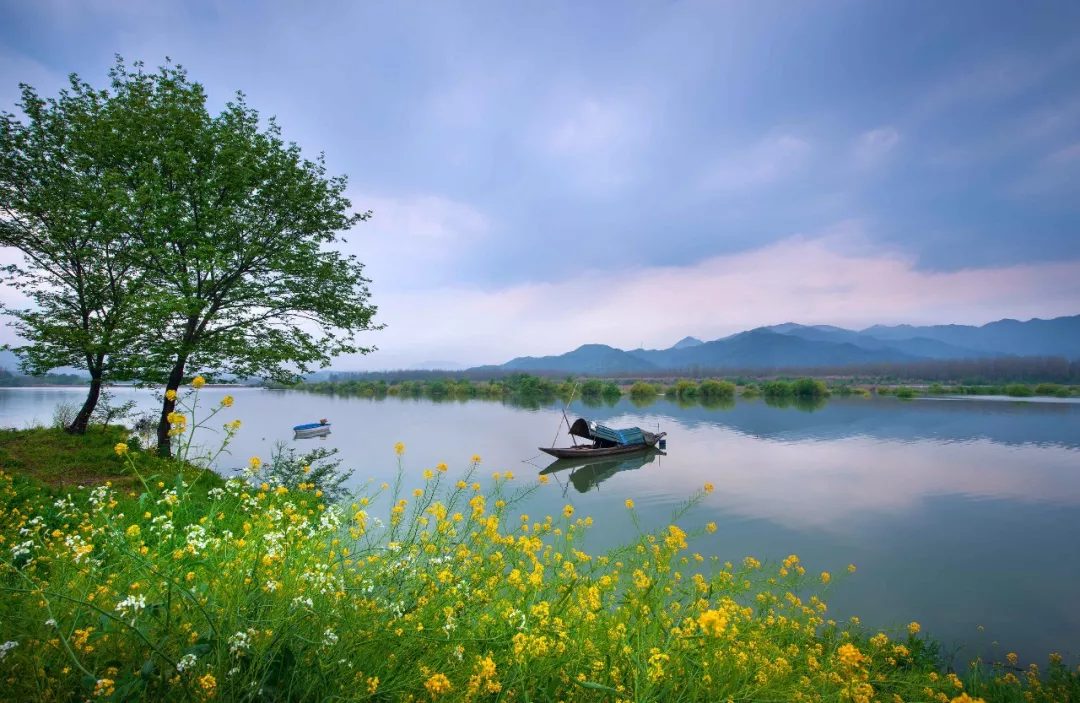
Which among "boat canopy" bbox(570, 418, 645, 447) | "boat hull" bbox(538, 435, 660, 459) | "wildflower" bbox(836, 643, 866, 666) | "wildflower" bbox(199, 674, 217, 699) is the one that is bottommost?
"boat hull" bbox(538, 435, 660, 459)

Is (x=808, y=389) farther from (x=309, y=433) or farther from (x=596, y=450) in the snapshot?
(x=309, y=433)

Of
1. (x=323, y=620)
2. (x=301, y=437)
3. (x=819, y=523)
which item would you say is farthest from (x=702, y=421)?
(x=323, y=620)

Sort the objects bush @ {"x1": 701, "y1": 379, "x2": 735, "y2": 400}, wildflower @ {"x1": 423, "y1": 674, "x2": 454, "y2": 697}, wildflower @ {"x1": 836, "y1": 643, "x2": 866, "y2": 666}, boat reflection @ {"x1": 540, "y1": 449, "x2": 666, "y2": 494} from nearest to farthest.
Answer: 1. wildflower @ {"x1": 423, "y1": 674, "x2": 454, "y2": 697}
2. wildflower @ {"x1": 836, "y1": 643, "x2": 866, "y2": 666}
3. boat reflection @ {"x1": 540, "y1": 449, "x2": 666, "y2": 494}
4. bush @ {"x1": 701, "y1": 379, "x2": 735, "y2": 400}

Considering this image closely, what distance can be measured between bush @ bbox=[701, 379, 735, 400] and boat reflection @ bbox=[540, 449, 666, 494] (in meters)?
47.4

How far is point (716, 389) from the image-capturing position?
66.8 metres

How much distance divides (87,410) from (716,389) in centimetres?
6781

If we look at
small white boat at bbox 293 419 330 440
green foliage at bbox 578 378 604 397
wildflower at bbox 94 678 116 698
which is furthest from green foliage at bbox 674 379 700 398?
wildflower at bbox 94 678 116 698

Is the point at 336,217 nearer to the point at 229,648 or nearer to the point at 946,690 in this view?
the point at 229,648

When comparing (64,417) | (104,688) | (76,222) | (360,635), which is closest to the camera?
(104,688)

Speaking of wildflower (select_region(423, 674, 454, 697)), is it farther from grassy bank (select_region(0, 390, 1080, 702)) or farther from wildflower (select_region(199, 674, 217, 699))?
wildflower (select_region(199, 674, 217, 699))

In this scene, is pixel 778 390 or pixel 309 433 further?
pixel 778 390

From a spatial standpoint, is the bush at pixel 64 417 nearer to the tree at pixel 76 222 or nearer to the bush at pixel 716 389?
the tree at pixel 76 222

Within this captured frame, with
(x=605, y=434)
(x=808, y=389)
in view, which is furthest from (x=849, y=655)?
(x=808, y=389)

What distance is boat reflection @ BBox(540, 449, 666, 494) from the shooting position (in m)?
16.7
